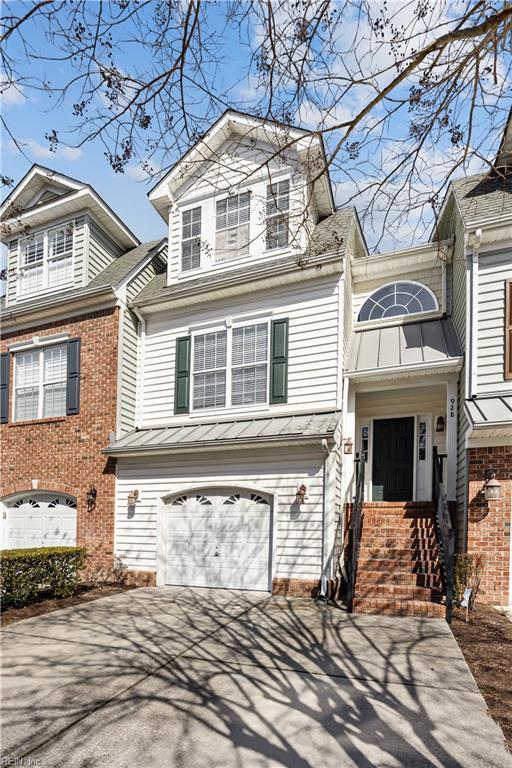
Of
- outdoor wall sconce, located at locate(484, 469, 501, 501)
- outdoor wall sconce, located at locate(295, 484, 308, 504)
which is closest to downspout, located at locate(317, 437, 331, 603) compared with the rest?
outdoor wall sconce, located at locate(295, 484, 308, 504)

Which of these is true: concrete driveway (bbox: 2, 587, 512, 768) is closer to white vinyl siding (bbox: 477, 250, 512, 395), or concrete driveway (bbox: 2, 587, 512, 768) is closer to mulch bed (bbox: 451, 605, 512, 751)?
mulch bed (bbox: 451, 605, 512, 751)

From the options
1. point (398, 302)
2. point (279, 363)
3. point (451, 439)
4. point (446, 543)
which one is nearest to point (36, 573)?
point (279, 363)

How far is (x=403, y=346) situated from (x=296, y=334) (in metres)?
2.23

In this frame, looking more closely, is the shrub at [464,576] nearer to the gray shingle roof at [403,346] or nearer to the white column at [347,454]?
the white column at [347,454]

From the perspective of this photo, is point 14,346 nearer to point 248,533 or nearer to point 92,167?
point 248,533

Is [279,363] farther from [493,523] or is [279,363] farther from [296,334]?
[493,523]

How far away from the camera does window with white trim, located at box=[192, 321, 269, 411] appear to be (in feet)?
35.1

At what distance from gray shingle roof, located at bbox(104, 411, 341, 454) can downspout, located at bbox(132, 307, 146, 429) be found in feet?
1.59

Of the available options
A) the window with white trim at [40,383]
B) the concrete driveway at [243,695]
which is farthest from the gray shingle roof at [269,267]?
the concrete driveway at [243,695]

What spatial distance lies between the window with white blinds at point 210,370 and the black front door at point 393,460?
12.0 feet

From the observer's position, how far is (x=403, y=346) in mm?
10391

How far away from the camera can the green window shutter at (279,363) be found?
10.3 metres

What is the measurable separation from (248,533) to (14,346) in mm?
7832

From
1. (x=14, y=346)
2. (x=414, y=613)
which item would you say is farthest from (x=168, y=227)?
(x=414, y=613)
